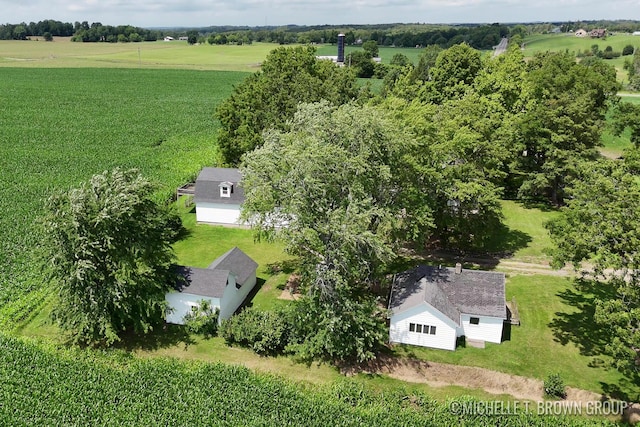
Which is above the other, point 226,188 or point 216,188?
point 226,188

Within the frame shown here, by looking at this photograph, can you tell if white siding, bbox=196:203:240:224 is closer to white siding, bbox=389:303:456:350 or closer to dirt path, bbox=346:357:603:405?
white siding, bbox=389:303:456:350

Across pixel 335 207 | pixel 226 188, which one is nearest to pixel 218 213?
pixel 226 188

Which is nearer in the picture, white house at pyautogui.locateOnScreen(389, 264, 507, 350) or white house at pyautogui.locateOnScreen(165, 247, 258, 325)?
white house at pyautogui.locateOnScreen(389, 264, 507, 350)

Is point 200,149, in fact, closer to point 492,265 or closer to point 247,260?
point 247,260

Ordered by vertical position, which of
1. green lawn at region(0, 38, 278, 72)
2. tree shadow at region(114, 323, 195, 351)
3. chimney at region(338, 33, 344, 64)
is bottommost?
tree shadow at region(114, 323, 195, 351)

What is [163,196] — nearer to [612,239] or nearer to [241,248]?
[241,248]

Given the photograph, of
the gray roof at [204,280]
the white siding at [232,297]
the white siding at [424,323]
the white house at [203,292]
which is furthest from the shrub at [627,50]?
the white house at [203,292]

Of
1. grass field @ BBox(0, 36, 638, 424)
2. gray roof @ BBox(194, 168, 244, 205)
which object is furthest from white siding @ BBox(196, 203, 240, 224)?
grass field @ BBox(0, 36, 638, 424)

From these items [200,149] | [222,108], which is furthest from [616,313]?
[200,149]
